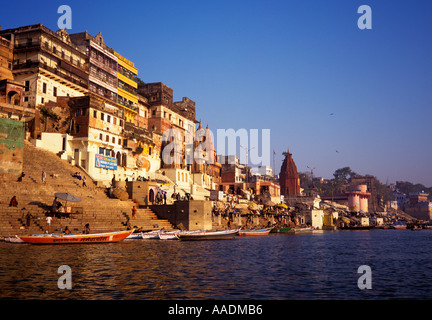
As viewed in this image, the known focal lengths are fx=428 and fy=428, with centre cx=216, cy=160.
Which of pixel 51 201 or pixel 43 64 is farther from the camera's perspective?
pixel 43 64

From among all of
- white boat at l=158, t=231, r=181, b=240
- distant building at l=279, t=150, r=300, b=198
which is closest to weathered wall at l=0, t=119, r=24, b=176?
white boat at l=158, t=231, r=181, b=240

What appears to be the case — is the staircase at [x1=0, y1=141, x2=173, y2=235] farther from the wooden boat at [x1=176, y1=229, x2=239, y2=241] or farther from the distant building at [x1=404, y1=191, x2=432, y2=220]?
the distant building at [x1=404, y1=191, x2=432, y2=220]

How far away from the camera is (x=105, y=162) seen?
45.5 meters

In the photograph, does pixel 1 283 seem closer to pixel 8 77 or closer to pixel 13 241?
pixel 13 241

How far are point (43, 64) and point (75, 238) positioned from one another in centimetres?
2419

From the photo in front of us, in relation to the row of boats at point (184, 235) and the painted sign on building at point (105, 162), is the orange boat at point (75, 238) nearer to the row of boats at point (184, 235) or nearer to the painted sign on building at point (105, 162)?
the row of boats at point (184, 235)

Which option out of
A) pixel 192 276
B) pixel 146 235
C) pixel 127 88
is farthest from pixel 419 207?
pixel 192 276

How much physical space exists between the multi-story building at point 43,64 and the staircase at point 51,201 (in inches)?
264

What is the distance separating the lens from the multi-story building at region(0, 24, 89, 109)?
4366 centimetres

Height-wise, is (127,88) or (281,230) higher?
(127,88)

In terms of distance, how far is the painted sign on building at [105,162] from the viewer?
44.4 meters

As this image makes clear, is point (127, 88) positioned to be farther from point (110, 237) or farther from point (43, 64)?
point (110, 237)

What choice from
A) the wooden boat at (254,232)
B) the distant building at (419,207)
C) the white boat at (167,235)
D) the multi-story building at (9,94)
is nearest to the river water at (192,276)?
the white boat at (167,235)

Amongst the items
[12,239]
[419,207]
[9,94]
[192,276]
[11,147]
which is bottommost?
[192,276]
